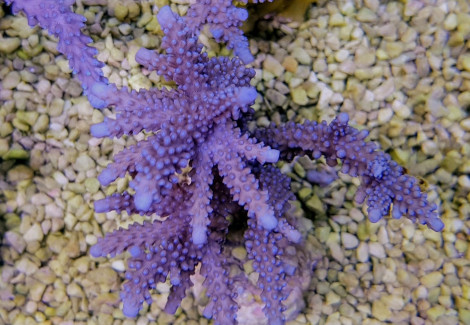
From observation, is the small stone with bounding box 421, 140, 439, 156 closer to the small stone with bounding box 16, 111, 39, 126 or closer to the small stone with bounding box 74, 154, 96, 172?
the small stone with bounding box 74, 154, 96, 172

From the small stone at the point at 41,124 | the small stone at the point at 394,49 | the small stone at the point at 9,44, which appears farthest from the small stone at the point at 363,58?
the small stone at the point at 9,44

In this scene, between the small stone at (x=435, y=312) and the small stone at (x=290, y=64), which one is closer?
the small stone at (x=435, y=312)

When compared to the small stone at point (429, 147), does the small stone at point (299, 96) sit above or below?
above

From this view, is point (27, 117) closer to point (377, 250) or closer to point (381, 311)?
point (377, 250)

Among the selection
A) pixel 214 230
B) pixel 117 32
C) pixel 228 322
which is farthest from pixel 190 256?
pixel 117 32

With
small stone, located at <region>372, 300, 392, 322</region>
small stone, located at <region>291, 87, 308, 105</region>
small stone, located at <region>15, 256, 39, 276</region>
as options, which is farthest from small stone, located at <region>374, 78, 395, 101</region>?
small stone, located at <region>15, 256, 39, 276</region>

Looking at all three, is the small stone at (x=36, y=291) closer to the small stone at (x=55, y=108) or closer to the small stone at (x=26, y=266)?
the small stone at (x=26, y=266)
